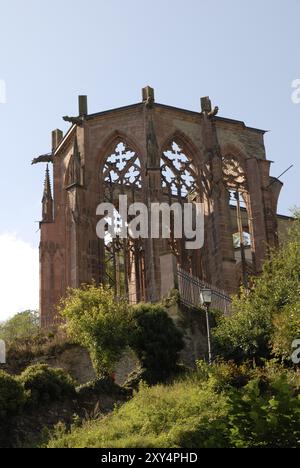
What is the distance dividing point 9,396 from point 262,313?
25.7 feet

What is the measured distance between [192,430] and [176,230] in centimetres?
1955

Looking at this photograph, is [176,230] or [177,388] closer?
[177,388]

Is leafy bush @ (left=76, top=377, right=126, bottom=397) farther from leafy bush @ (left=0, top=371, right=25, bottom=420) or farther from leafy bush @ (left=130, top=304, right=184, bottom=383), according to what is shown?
leafy bush @ (left=0, top=371, right=25, bottom=420)

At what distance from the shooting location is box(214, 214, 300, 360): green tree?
2644cm

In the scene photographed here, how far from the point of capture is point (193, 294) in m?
31.0

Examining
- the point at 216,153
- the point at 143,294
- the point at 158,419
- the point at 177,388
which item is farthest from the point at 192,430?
the point at 216,153

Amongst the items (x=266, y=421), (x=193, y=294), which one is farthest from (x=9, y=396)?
(x=193, y=294)

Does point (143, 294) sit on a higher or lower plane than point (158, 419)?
higher

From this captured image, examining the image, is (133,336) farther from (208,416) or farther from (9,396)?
(208,416)

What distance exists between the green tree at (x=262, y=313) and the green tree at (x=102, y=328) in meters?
2.69

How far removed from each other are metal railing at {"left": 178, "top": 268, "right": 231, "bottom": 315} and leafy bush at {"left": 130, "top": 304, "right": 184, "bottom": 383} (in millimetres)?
2136

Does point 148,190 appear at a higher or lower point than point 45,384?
higher
